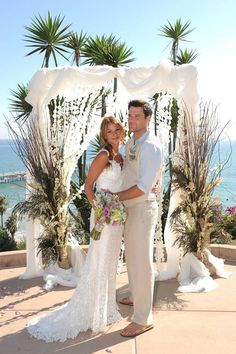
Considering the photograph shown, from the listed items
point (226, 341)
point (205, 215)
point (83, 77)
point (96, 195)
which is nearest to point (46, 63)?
point (83, 77)

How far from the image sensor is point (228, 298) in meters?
3.92

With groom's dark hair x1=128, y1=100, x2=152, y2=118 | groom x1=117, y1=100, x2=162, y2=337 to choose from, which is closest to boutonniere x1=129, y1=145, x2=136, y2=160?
groom x1=117, y1=100, x2=162, y2=337

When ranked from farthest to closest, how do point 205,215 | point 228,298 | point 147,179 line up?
point 205,215 → point 228,298 → point 147,179

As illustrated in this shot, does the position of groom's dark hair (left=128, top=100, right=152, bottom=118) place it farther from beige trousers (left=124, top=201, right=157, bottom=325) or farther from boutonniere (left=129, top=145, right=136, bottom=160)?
beige trousers (left=124, top=201, right=157, bottom=325)

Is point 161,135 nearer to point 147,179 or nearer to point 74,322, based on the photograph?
point 147,179

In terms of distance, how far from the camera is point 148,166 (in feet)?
9.61

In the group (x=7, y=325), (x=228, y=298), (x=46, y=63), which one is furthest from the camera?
(x=46, y=63)

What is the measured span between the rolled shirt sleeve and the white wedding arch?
5.06 ft

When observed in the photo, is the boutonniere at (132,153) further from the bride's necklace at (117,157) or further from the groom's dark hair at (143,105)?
the groom's dark hair at (143,105)

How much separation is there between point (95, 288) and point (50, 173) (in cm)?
163

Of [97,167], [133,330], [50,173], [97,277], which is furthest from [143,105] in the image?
[50,173]

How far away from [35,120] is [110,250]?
194 cm

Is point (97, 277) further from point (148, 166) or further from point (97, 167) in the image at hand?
point (148, 166)

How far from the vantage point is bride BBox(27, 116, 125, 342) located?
317 centimetres
